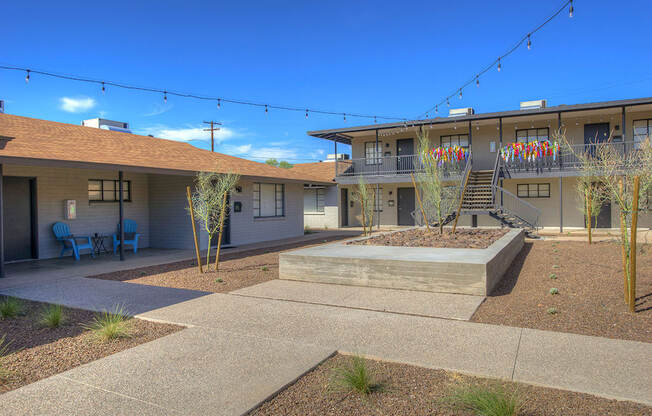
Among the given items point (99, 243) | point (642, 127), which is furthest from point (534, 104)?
point (99, 243)

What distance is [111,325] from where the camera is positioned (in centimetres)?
479

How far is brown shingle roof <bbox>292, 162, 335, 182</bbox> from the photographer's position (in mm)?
25773

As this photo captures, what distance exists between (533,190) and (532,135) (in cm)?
260

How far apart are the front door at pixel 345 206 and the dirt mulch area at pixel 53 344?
1901cm

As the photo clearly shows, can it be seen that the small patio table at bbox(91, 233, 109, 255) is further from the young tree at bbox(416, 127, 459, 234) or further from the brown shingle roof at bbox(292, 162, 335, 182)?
the brown shingle roof at bbox(292, 162, 335, 182)

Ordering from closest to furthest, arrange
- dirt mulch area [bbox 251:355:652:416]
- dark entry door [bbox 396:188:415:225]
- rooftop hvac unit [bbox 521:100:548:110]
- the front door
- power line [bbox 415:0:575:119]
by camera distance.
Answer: dirt mulch area [bbox 251:355:652:416] → power line [bbox 415:0:575:119] → rooftop hvac unit [bbox 521:100:548:110] → dark entry door [bbox 396:188:415:225] → the front door

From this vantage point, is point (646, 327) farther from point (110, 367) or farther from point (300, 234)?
point (300, 234)

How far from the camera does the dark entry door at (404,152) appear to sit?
72.7 ft

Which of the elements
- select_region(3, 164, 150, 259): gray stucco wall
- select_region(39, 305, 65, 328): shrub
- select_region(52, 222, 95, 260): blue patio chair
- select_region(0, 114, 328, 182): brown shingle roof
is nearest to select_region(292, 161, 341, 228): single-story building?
select_region(0, 114, 328, 182): brown shingle roof

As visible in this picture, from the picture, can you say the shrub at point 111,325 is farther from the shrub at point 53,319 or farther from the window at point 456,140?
the window at point 456,140

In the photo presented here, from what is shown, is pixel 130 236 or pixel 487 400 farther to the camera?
pixel 130 236

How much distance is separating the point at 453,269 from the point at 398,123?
581 inches

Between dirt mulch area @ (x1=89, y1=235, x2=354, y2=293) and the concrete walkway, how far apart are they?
2.17 meters

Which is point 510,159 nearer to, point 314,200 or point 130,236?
point 314,200
